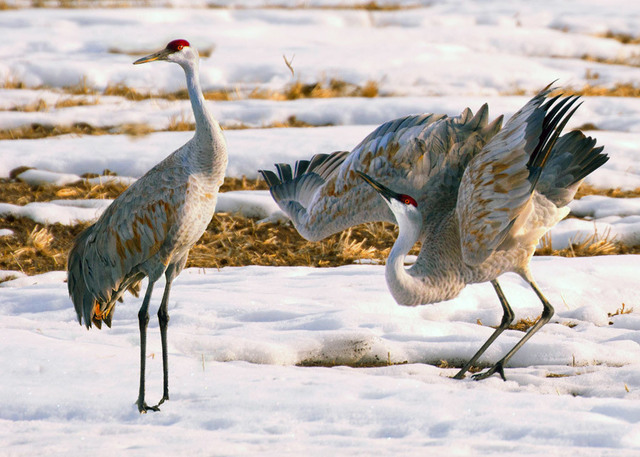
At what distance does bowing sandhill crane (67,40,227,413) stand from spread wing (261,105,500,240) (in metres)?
1.06

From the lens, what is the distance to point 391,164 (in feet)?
16.0

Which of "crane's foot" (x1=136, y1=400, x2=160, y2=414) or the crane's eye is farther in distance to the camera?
the crane's eye

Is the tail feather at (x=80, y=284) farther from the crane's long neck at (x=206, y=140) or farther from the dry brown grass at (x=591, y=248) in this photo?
the dry brown grass at (x=591, y=248)

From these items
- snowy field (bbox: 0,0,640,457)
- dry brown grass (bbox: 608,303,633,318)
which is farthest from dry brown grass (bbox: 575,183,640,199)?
dry brown grass (bbox: 608,303,633,318)

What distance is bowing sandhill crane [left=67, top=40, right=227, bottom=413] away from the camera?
4.13m

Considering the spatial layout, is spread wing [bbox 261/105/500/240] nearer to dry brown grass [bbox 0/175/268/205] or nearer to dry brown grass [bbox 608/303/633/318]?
dry brown grass [bbox 608/303/633/318]

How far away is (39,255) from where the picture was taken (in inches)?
262

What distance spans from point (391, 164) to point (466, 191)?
0.60 metres

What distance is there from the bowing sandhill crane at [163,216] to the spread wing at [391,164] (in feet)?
3.46

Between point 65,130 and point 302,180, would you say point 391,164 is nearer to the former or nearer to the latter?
Answer: point 302,180

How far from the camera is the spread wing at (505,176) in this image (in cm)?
408

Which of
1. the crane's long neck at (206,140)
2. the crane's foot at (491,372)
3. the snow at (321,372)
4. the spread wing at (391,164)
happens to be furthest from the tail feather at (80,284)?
the crane's foot at (491,372)

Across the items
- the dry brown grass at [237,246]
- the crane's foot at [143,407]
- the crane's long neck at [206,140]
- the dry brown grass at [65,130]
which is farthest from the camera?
the dry brown grass at [65,130]

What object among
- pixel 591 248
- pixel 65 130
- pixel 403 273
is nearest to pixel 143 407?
pixel 403 273
